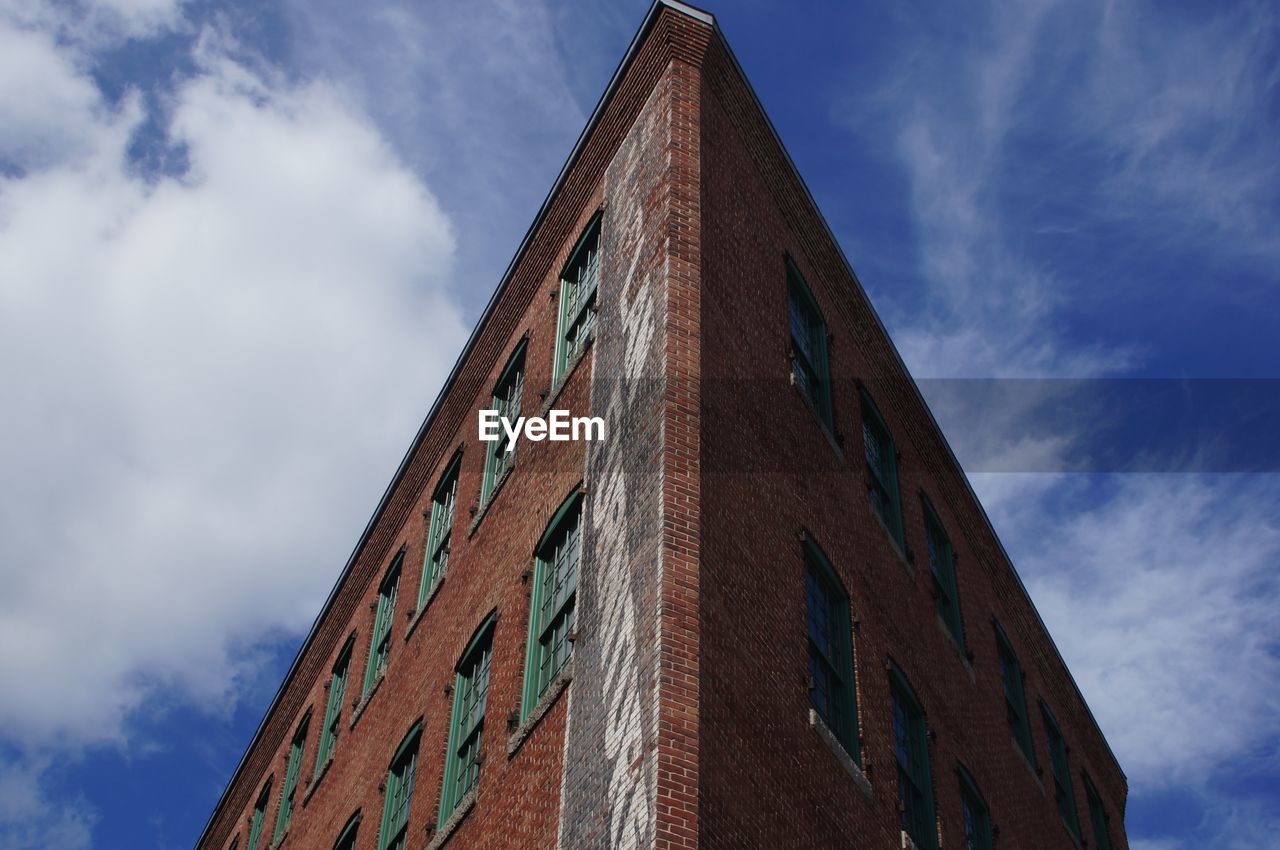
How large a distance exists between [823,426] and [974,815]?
597 cm

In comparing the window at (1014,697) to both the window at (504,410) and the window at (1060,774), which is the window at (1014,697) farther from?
the window at (504,410)

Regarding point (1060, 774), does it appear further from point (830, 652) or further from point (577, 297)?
point (577, 297)

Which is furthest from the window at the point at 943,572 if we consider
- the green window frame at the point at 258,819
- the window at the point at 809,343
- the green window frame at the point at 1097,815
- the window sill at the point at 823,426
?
the green window frame at the point at 258,819

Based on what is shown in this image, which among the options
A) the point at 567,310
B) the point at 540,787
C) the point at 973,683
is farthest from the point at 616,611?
the point at 973,683

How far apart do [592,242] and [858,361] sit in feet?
14.5

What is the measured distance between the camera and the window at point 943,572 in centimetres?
2102

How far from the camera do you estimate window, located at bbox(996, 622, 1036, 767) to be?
2281 centimetres

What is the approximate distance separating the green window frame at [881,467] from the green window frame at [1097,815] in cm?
961

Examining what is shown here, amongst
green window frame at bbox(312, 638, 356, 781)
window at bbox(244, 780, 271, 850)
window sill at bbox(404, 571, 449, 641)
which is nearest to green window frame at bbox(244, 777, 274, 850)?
window at bbox(244, 780, 271, 850)

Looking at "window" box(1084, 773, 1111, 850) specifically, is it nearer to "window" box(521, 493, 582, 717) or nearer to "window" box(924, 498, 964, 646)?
"window" box(924, 498, 964, 646)

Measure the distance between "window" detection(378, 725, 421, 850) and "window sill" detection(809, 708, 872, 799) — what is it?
588cm

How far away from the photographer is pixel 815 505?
16094 mm

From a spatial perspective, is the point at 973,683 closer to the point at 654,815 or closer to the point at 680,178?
the point at 680,178

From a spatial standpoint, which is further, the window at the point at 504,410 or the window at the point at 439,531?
the window at the point at 439,531
